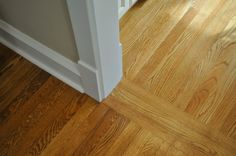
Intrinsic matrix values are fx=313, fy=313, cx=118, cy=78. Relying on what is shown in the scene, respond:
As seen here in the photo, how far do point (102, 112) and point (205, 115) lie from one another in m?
0.42

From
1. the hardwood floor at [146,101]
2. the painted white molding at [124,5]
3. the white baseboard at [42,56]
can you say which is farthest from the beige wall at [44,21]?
the painted white molding at [124,5]

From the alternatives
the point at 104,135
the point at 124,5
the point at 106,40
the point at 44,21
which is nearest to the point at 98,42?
the point at 106,40

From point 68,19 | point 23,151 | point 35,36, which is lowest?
point 23,151

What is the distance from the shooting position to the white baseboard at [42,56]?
1.24m

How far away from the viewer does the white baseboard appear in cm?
124

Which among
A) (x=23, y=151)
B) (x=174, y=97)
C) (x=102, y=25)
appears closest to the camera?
(x=102, y=25)

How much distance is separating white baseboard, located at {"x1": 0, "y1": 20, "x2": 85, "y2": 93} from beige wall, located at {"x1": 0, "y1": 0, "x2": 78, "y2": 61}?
0.03 m

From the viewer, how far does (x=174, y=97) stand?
4.32ft

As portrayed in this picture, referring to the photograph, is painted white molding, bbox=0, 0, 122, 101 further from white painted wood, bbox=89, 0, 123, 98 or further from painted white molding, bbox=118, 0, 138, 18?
painted white molding, bbox=118, 0, 138, 18

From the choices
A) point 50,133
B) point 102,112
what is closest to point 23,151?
point 50,133

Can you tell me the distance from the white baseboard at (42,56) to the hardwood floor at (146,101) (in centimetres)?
3

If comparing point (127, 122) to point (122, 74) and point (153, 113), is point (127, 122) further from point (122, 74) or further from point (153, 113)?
point (122, 74)

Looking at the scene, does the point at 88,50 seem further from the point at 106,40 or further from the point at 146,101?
the point at 146,101

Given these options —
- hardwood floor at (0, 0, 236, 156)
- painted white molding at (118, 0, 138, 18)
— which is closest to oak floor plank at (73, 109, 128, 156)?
hardwood floor at (0, 0, 236, 156)
